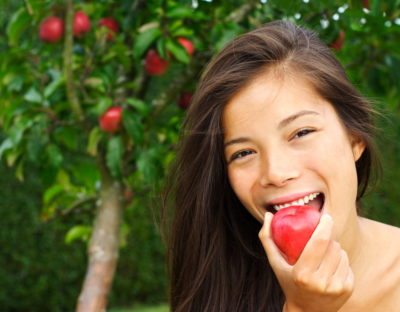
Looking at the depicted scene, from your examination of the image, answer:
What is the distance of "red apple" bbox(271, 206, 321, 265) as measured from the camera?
1.55 metres

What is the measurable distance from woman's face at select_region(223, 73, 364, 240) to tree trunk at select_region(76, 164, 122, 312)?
108cm

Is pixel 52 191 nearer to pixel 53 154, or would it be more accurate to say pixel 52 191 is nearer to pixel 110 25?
pixel 53 154

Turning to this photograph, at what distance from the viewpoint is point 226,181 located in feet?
6.41

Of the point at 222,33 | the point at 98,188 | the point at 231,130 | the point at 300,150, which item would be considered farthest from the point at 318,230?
the point at 98,188

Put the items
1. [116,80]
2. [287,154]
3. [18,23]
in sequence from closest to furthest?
[287,154], [18,23], [116,80]

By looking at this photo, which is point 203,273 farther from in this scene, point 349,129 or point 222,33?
point 222,33

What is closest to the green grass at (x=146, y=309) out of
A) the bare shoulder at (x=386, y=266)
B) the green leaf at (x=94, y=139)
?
the green leaf at (x=94, y=139)

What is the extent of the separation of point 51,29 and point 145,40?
13.2 inches

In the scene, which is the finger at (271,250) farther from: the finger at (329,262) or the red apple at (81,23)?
the red apple at (81,23)

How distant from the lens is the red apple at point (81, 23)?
2752 millimetres

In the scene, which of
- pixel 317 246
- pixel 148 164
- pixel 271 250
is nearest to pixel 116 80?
pixel 148 164

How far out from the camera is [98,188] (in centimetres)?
307

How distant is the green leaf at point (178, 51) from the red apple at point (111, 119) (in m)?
0.23

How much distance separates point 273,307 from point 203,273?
0.18 metres
